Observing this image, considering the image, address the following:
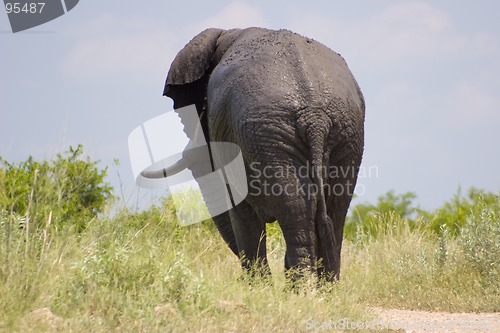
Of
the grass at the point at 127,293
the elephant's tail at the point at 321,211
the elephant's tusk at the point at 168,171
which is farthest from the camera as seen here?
the elephant's tusk at the point at 168,171

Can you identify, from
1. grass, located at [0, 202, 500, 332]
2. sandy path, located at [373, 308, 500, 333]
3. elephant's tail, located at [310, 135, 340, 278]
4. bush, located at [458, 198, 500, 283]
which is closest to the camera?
grass, located at [0, 202, 500, 332]

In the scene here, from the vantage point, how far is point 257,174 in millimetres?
6594

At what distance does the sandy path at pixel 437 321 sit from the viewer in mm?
7559

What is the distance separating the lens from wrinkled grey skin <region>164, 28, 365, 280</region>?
6.38 metres

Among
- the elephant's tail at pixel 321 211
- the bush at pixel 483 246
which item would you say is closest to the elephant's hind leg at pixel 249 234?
the elephant's tail at pixel 321 211

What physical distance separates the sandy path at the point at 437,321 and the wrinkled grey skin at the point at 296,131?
3.67ft

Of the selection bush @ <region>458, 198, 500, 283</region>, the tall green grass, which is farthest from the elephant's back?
bush @ <region>458, 198, 500, 283</region>

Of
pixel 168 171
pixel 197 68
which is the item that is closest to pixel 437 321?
pixel 168 171

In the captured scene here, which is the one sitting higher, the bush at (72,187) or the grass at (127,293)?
the bush at (72,187)

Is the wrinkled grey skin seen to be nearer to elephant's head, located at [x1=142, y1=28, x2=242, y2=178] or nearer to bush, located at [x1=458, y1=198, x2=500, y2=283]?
elephant's head, located at [x1=142, y1=28, x2=242, y2=178]

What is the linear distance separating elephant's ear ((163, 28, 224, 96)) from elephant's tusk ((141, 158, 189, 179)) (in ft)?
3.30

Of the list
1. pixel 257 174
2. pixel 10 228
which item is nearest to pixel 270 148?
pixel 257 174

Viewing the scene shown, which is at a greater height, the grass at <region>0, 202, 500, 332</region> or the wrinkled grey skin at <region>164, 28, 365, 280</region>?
the wrinkled grey skin at <region>164, 28, 365, 280</region>

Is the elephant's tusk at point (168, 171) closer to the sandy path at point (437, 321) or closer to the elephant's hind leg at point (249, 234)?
the elephant's hind leg at point (249, 234)
